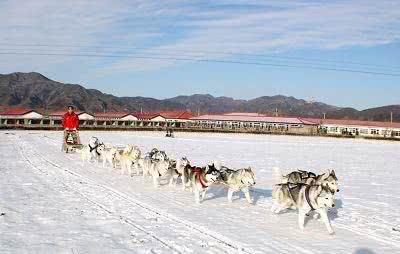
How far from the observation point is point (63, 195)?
490 inches

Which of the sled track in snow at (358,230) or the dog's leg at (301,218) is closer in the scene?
the sled track in snow at (358,230)

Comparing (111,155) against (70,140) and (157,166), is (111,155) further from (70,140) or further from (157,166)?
(70,140)

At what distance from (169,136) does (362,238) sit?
138ft

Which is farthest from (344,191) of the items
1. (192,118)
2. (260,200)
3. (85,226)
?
(192,118)

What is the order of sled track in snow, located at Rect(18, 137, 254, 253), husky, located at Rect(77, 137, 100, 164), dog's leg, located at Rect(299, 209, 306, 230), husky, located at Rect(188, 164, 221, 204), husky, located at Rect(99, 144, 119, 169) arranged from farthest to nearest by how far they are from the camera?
1. husky, located at Rect(77, 137, 100, 164)
2. husky, located at Rect(99, 144, 119, 169)
3. husky, located at Rect(188, 164, 221, 204)
4. dog's leg, located at Rect(299, 209, 306, 230)
5. sled track in snow, located at Rect(18, 137, 254, 253)

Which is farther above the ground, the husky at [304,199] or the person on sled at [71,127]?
the person on sled at [71,127]

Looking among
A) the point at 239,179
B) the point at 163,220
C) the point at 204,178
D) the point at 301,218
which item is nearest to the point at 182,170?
the point at 204,178

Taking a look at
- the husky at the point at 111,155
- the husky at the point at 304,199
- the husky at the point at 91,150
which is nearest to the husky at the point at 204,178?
the husky at the point at 304,199

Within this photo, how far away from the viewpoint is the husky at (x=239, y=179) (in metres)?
11.6

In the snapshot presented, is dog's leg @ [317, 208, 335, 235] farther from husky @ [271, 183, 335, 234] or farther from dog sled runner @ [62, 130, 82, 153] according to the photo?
dog sled runner @ [62, 130, 82, 153]

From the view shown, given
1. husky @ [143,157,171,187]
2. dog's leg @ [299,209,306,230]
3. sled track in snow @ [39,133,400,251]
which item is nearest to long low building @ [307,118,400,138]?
husky @ [143,157,171,187]

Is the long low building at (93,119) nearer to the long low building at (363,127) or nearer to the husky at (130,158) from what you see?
the long low building at (363,127)

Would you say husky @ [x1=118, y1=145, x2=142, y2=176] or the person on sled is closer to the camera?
husky @ [x1=118, y1=145, x2=142, y2=176]

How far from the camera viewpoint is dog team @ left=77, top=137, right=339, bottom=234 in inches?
357
